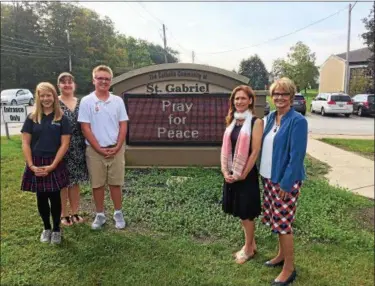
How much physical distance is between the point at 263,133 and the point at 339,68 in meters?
30.5

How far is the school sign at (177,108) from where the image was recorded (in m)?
5.98

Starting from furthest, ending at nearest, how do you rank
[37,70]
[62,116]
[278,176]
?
[37,70] < [62,116] < [278,176]

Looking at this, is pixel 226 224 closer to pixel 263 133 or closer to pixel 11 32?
pixel 263 133

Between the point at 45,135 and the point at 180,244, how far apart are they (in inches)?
63.7

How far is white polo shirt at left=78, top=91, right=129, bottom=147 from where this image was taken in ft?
11.6

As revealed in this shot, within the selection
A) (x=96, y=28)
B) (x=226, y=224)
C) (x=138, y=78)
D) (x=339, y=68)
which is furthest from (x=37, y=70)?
(x=226, y=224)

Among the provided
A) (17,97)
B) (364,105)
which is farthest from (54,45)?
(364,105)

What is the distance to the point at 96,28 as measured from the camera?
154ft

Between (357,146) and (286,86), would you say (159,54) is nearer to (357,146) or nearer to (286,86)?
(357,146)

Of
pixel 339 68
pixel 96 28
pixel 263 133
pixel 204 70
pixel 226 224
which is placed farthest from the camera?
pixel 96 28

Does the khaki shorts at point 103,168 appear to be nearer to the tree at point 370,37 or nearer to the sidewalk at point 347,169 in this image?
the sidewalk at point 347,169

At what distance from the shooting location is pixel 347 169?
704cm

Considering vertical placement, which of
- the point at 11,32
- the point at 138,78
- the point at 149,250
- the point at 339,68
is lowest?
the point at 149,250

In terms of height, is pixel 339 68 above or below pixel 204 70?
above
